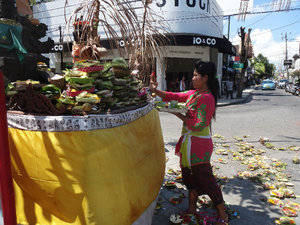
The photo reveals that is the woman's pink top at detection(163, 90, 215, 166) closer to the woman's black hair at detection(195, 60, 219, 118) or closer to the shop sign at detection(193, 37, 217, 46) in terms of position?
the woman's black hair at detection(195, 60, 219, 118)

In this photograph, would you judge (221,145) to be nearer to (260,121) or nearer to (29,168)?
(260,121)

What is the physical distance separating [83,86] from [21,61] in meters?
1.50

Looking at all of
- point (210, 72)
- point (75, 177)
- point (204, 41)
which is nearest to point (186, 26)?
point (204, 41)

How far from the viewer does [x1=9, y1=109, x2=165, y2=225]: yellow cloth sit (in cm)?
169

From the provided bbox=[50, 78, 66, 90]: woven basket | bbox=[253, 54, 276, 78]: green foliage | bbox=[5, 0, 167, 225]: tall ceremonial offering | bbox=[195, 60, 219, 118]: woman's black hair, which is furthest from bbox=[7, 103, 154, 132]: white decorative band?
bbox=[253, 54, 276, 78]: green foliage

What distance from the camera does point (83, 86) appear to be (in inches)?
75.0

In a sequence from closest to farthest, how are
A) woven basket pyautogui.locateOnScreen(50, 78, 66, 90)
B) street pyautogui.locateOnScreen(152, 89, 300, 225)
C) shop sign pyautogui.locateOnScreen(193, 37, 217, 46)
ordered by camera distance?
1. woven basket pyautogui.locateOnScreen(50, 78, 66, 90)
2. street pyautogui.locateOnScreen(152, 89, 300, 225)
3. shop sign pyautogui.locateOnScreen(193, 37, 217, 46)

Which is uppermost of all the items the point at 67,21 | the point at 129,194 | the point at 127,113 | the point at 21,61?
the point at 67,21

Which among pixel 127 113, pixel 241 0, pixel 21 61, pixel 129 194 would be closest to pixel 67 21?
pixel 21 61

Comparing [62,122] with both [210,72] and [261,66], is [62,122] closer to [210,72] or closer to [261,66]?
[210,72]

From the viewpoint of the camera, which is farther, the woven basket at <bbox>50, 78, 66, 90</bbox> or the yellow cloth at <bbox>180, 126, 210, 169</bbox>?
the yellow cloth at <bbox>180, 126, 210, 169</bbox>

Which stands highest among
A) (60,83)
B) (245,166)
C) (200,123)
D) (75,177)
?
(60,83)

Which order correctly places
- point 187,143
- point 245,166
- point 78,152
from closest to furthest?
point 78,152
point 187,143
point 245,166

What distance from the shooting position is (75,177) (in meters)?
1.69
